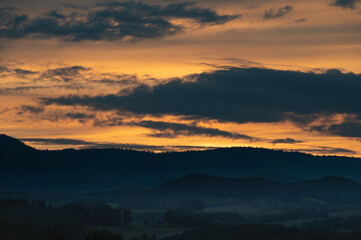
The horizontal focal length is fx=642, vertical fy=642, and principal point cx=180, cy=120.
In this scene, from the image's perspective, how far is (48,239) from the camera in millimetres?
167625

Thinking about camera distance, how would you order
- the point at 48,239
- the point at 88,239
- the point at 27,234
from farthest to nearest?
the point at 27,234, the point at 48,239, the point at 88,239

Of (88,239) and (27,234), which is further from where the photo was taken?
(27,234)

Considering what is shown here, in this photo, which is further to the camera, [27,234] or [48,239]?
[27,234]

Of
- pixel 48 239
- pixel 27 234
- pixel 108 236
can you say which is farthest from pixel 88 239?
pixel 27 234

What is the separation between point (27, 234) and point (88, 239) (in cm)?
3482

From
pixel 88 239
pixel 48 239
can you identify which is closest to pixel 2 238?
pixel 48 239

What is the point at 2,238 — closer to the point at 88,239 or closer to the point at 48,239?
the point at 48,239

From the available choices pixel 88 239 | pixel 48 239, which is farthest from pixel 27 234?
pixel 88 239

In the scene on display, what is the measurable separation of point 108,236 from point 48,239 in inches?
776

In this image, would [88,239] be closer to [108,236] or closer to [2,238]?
[108,236]

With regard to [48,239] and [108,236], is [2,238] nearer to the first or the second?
[48,239]

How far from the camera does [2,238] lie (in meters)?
164

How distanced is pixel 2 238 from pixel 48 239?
38.2ft

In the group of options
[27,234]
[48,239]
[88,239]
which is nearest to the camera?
[88,239]
